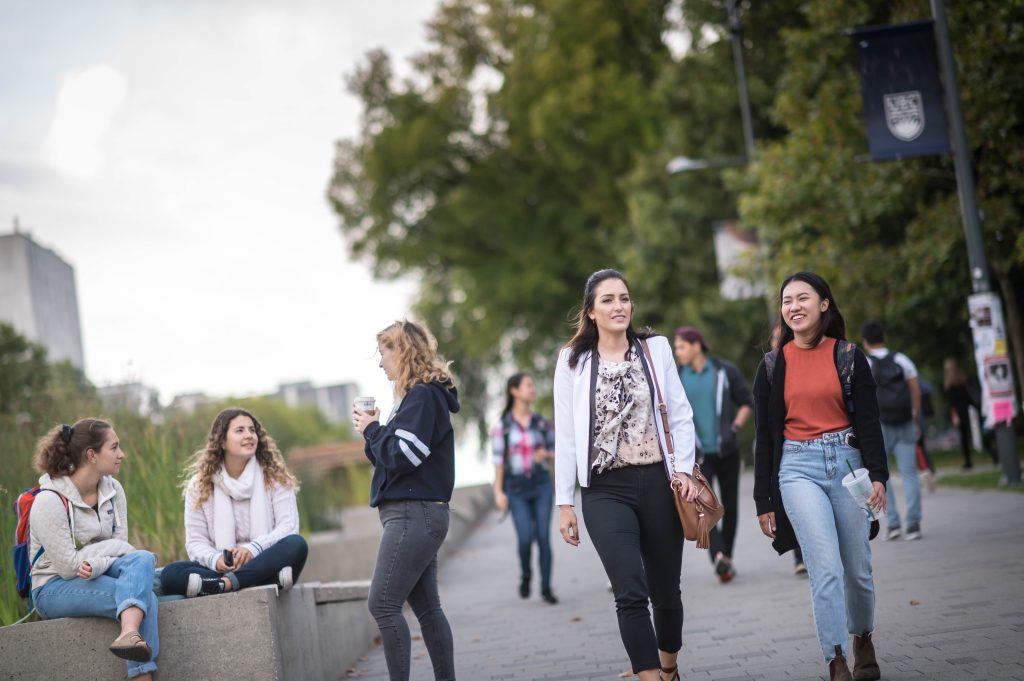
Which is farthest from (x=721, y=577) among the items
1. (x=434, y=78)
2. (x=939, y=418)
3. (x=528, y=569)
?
(x=434, y=78)

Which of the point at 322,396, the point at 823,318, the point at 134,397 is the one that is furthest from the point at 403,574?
the point at 322,396

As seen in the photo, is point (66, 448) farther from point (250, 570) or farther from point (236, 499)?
point (250, 570)

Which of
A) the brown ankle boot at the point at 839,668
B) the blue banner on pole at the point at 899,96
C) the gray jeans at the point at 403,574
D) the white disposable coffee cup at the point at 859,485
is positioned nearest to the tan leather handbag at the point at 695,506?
the white disposable coffee cup at the point at 859,485

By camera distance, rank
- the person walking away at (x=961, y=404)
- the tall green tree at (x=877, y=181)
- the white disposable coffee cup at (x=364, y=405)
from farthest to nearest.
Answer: the person walking away at (x=961, y=404) < the tall green tree at (x=877, y=181) < the white disposable coffee cup at (x=364, y=405)

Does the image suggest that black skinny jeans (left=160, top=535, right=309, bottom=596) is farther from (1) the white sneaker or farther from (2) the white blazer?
(2) the white blazer

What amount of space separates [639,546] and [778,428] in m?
0.92

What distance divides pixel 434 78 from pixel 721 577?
29.7 metres

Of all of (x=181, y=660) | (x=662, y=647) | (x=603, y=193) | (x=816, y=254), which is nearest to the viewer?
(x=662, y=647)

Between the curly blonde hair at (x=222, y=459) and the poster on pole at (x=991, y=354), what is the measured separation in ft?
34.3

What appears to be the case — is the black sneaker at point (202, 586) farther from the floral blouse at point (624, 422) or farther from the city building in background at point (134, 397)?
the city building in background at point (134, 397)

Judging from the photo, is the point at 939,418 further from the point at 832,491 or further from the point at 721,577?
the point at 832,491

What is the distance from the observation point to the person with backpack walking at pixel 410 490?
6156mm

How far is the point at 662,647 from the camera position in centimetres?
588

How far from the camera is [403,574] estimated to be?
6.18 metres
